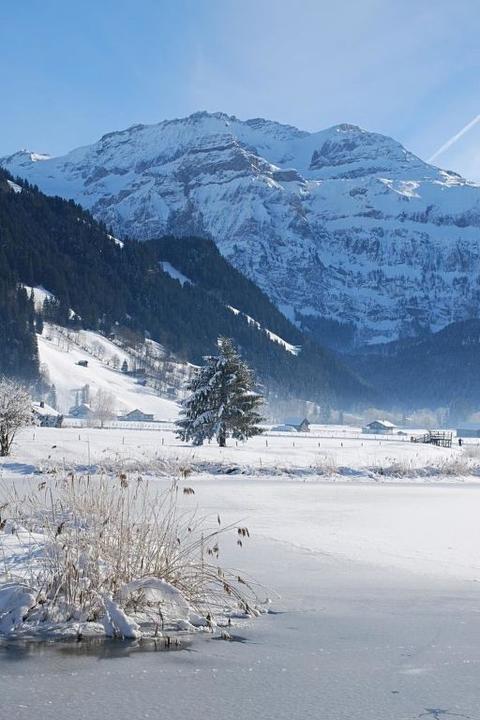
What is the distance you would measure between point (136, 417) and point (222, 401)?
321 feet

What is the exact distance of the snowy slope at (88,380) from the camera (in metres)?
157

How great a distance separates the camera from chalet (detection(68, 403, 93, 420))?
136625 mm

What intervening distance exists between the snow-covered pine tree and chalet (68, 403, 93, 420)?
8531 centimetres

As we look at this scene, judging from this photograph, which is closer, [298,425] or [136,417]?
[136,417]

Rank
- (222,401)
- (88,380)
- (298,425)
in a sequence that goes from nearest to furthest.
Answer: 1. (222,401)
2. (88,380)
3. (298,425)

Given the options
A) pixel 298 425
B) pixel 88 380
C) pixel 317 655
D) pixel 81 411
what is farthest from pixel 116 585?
pixel 298 425

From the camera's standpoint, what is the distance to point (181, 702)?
4.38 metres

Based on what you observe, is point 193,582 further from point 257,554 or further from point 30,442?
point 30,442

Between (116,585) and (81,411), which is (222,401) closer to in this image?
(116,585)

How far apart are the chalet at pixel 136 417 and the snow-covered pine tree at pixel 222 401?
3744 inches

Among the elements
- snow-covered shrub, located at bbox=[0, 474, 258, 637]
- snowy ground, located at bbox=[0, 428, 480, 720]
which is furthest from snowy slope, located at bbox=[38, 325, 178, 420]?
snow-covered shrub, located at bbox=[0, 474, 258, 637]

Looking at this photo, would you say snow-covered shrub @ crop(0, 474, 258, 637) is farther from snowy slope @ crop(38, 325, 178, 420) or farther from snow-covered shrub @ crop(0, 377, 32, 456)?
snowy slope @ crop(38, 325, 178, 420)

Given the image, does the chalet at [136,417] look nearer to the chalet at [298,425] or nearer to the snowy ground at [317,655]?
the chalet at [298,425]

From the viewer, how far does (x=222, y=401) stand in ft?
171
